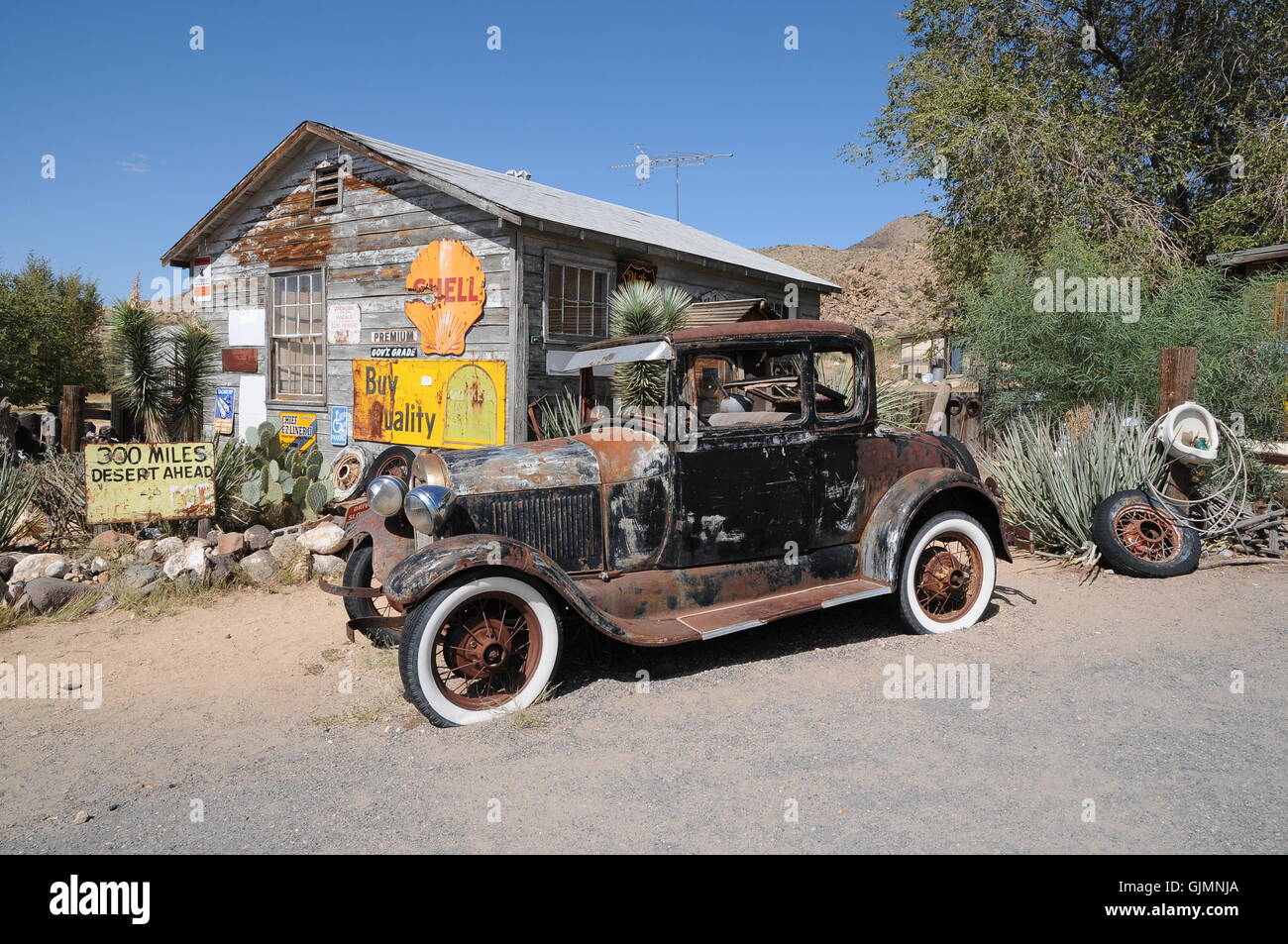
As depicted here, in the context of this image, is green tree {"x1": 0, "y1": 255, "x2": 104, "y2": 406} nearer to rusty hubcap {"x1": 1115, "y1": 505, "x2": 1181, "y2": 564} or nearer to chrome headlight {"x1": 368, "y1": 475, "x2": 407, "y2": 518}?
chrome headlight {"x1": 368, "y1": 475, "x2": 407, "y2": 518}

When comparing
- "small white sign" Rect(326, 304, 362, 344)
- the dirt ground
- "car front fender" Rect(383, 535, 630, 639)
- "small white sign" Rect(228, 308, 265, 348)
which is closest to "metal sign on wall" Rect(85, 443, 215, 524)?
the dirt ground

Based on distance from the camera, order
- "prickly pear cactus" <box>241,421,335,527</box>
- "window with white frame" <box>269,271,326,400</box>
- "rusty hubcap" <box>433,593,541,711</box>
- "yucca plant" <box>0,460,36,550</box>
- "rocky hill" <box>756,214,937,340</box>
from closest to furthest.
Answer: "rusty hubcap" <box>433,593,541,711</box>
"yucca plant" <box>0,460,36,550</box>
"prickly pear cactus" <box>241,421,335,527</box>
"window with white frame" <box>269,271,326,400</box>
"rocky hill" <box>756,214,937,340</box>

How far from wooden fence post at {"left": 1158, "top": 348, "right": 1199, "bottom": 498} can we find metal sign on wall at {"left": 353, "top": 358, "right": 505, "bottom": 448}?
6.65m

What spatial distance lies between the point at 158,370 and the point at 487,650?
814 centimetres

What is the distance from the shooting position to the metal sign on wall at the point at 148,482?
6957mm

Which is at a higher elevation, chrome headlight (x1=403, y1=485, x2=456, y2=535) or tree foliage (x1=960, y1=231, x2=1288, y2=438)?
tree foliage (x1=960, y1=231, x2=1288, y2=438)

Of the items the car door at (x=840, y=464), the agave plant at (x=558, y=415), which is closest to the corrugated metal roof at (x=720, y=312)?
the agave plant at (x=558, y=415)

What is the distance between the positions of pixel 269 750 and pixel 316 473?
602 cm

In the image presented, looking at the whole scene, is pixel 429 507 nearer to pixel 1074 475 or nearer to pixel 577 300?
pixel 1074 475

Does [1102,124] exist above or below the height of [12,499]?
above

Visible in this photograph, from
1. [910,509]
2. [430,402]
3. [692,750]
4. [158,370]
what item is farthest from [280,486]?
[910,509]

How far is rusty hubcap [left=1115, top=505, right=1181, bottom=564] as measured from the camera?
705 centimetres

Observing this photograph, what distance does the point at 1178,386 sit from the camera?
7594 millimetres

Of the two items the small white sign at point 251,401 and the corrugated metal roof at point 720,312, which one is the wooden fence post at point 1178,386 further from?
the small white sign at point 251,401
